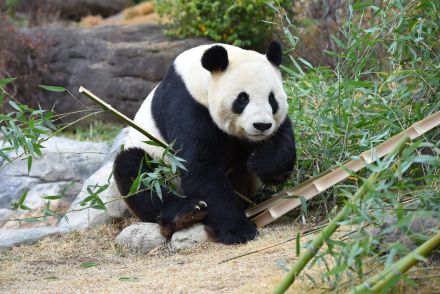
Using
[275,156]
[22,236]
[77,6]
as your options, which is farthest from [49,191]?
[77,6]

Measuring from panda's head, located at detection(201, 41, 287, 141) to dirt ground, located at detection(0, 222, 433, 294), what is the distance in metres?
0.68

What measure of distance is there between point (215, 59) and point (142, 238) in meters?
1.27

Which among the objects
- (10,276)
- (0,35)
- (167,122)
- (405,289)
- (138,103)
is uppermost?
(405,289)

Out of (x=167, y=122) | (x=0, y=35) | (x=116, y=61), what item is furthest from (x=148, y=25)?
(x=167, y=122)

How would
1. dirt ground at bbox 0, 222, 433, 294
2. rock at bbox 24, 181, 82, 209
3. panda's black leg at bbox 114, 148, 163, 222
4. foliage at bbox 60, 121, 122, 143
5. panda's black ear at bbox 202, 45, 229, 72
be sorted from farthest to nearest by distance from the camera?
foliage at bbox 60, 121, 122, 143 → rock at bbox 24, 181, 82, 209 → panda's black leg at bbox 114, 148, 163, 222 → panda's black ear at bbox 202, 45, 229, 72 → dirt ground at bbox 0, 222, 433, 294

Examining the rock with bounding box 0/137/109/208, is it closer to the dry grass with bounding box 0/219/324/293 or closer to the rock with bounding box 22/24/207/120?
the dry grass with bounding box 0/219/324/293

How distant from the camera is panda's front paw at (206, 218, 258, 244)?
4.45 m

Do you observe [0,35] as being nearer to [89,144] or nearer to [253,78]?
[89,144]

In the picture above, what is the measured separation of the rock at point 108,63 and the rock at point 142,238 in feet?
16.3

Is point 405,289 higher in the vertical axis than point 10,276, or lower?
higher

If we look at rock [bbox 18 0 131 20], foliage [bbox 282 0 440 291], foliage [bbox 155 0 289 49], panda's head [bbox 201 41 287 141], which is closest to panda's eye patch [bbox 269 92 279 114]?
panda's head [bbox 201 41 287 141]

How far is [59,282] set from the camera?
157 inches

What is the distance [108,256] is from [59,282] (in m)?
0.72

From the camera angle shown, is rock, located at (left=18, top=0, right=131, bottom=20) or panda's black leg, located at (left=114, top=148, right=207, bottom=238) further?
rock, located at (left=18, top=0, right=131, bottom=20)
